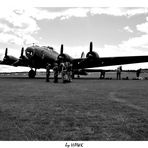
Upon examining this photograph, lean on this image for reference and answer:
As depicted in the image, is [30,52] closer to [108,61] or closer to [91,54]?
[91,54]

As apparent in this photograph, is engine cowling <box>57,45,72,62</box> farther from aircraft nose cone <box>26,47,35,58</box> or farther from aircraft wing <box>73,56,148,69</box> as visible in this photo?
aircraft nose cone <box>26,47,35,58</box>

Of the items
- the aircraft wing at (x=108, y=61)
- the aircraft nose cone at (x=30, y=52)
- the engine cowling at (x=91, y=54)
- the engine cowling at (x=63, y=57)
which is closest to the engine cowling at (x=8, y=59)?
the aircraft nose cone at (x=30, y=52)

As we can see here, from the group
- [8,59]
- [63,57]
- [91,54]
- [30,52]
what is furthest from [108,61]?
[8,59]

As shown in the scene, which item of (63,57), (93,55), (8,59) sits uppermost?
(93,55)

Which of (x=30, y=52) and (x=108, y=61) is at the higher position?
(x=30, y=52)

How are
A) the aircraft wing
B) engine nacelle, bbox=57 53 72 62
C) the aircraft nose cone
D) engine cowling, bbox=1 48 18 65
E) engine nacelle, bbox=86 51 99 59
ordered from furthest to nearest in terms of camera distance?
engine cowling, bbox=1 48 18 65, the aircraft wing, engine nacelle, bbox=86 51 99 59, engine nacelle, bbox=57 53 72 62, the aircraft nose cone

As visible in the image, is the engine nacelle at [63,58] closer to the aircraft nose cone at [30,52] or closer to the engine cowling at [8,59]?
the aircraft nose cone at [30,52]

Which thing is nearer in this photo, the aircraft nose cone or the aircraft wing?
the aircraft nose cone

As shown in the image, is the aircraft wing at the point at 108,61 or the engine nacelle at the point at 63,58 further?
the aircraft wing at the point at 108,61

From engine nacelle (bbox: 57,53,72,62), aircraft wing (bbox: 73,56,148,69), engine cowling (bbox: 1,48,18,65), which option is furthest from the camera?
engine cowling (bbox: 1,48,18,65)

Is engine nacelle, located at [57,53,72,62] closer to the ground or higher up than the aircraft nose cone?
closer to the ground

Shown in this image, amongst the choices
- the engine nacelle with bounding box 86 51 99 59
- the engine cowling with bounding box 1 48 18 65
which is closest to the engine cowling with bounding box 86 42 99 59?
the engine nacelle with bounding box 86 51 99 59
